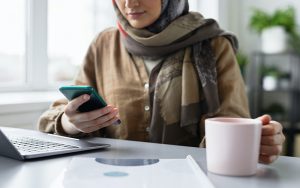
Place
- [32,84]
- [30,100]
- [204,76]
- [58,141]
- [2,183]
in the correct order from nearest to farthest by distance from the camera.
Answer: [2,183] → [58,141] → [204,76] → [30,100] → [32,84]

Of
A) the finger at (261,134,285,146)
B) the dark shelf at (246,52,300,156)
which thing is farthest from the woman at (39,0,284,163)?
the dark shelf at (246,52,300,156)

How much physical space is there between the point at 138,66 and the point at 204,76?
22cm

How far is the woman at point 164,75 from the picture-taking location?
4.18 ft

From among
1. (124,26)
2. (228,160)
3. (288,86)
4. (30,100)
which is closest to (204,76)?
(124,26)

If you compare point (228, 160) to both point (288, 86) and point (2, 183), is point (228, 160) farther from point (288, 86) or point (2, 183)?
point (288, 86)

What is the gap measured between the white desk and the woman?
0.35 metres

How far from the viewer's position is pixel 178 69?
1327mm

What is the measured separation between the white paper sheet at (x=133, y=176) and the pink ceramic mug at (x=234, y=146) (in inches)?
1.6

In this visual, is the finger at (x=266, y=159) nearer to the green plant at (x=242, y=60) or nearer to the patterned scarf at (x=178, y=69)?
the patterned scarf at (x=178, y=69)

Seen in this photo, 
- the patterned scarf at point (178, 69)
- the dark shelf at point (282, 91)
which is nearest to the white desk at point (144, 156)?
the patterned scarf at point (178, 69)

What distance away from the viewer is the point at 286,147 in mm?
3273

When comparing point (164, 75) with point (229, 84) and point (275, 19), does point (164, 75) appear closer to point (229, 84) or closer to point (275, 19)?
point (229, 84)

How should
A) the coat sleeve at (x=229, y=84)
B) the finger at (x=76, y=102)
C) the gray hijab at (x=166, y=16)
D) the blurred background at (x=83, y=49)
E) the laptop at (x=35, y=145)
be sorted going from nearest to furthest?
1. the laptop at (x=35, y=145)
2. the finger at (x=76, y=102)
3. the coat sleeve at (x=229, y=84)
4. the gray hijab at (x=166, y=16)
5. the blurred background at (x=83, y=49)

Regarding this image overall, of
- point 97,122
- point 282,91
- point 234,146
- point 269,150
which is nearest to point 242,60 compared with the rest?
point 282,91
